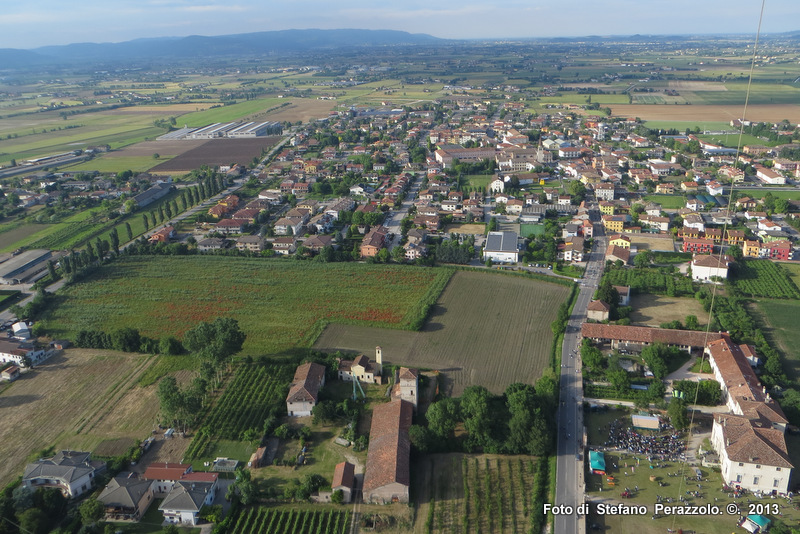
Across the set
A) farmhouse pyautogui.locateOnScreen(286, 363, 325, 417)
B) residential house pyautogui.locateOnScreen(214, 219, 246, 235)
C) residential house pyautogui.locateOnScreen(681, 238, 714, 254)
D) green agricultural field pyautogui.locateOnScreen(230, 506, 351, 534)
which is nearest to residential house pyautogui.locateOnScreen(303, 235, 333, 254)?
residential house pyautogui.locateOnScreen(214, 219, 246, 235)

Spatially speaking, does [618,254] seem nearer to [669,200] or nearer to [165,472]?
[669,200]

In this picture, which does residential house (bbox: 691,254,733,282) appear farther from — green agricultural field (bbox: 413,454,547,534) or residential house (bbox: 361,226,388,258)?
residential house (bbox: 361,226,388,258)

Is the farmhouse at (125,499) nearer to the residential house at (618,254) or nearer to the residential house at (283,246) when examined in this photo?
the residential house at (283,246)

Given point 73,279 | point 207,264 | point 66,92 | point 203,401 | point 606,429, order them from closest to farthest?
point 606,429 → point 203,401 → point 73,279 → point 207,264 → point 66,92

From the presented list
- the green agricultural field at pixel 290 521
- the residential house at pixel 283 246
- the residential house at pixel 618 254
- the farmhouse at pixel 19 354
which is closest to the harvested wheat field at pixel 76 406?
the farmhouse at pixel 19 354

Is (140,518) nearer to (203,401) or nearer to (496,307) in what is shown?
(203,401)

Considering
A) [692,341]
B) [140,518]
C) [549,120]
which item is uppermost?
[549,120]

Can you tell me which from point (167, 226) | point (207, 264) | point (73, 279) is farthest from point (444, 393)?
point (167, 226)
